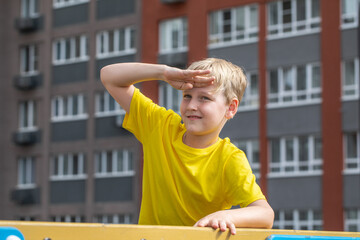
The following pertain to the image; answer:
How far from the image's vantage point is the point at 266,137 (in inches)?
1470

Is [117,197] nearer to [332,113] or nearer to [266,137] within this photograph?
[266,137]

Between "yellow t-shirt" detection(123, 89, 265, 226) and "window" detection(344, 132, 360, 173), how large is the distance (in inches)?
1233

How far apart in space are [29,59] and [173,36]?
382 inches

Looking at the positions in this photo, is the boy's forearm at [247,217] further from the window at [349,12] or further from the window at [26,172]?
the window at [26,172]

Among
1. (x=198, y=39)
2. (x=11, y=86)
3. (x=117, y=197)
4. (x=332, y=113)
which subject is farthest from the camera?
(x=11, y=86)

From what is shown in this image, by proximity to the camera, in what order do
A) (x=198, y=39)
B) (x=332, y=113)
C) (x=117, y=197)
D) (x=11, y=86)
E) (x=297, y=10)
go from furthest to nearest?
(x=11, y=86)
(x=117, y=197)
(x=198, y=39)
(x=297, y=10)
(x=332, y=113)

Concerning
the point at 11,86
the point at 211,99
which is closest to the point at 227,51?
the point at 11,86

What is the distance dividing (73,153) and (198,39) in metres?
9.77

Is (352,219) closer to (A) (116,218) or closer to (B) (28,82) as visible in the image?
(A) (116,218)

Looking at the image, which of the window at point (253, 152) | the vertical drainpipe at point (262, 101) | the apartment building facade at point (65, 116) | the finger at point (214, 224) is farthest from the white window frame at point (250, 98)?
the finger at point (214, 224)

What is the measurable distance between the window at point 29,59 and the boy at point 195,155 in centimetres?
4384

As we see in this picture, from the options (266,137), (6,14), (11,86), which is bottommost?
(266,137)

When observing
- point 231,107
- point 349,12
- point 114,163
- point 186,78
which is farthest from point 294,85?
point 186,78

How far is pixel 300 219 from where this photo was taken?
36031mm
